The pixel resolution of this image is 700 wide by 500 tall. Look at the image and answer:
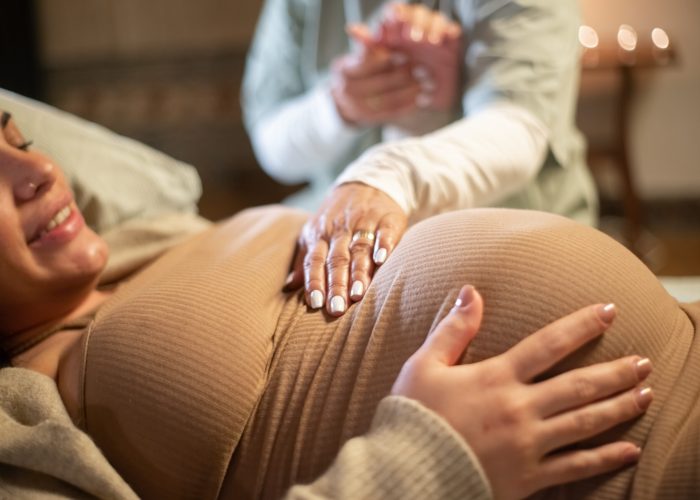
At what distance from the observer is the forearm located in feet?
2.00

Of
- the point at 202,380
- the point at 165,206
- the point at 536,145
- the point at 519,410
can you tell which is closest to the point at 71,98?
the point at 165,206

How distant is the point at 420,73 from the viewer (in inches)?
51.9

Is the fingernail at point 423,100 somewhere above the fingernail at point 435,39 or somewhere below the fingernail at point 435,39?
below

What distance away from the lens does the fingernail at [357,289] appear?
0.80m

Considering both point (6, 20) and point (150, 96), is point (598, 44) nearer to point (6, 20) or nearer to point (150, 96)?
point (150, 96)

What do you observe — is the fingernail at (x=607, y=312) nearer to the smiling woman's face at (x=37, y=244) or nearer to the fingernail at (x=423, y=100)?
the smiling woman's face at (x=37, y=244)

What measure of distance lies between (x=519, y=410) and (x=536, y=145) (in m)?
0.66

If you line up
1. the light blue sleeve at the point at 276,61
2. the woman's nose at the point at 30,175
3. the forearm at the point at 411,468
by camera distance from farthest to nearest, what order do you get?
the light blue sleeve at the point at 276,61 → the woman's nose at the point at 30,175 → the forearm at the point at 411,468

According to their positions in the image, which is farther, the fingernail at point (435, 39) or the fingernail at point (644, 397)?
the fingernail at point (435, 39)

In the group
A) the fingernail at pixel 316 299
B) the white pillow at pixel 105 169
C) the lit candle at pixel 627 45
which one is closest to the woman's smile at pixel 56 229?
the white pillow at pixel 105 169

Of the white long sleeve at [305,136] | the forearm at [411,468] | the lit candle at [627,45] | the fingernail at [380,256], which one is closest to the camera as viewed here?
the forearm at [411,468]

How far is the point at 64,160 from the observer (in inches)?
48.1

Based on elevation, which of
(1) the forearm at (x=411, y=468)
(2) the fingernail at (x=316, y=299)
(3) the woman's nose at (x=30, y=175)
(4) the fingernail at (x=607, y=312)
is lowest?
(1) the forearm at (x=411, y=468)

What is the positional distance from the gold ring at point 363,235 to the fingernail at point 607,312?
1.02 ft
